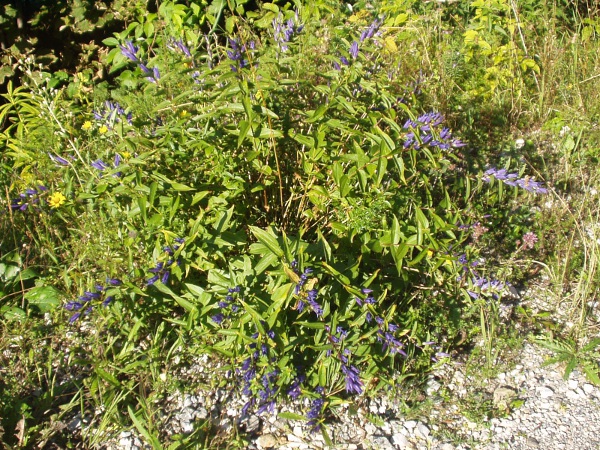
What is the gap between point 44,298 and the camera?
9.92ft

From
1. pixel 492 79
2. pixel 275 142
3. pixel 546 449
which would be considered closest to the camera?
pixel 546 449

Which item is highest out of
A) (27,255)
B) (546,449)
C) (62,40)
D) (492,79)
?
(62,40)

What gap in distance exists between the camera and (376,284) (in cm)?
261

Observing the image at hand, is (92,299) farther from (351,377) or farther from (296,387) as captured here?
(351,377)

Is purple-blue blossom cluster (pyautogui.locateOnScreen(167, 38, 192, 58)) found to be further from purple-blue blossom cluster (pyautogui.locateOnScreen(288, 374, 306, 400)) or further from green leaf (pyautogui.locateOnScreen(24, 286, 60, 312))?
purple-blue blossom cluster (pyautogui.locateOnScreen(288, 374, 306, 400))

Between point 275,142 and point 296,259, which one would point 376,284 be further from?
point 275,142

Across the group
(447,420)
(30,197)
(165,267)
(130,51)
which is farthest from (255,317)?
(30,197)

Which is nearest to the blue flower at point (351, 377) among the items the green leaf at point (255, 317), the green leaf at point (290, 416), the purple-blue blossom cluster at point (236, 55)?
the green leaf at point (290, 416)

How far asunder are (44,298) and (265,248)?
141cm

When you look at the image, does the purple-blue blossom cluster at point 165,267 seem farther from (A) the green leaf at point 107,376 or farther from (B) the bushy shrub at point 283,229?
(A) the green leaf at point 107,376

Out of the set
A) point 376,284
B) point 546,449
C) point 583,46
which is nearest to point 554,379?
point 546,449

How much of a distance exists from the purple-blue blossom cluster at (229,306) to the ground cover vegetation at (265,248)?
0.02 m

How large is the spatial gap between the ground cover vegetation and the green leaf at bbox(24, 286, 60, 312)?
0.04 ft

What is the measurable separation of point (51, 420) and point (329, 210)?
1478 mm
